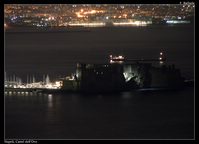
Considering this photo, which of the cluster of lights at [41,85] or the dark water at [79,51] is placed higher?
the cluster of lights at [41,85]

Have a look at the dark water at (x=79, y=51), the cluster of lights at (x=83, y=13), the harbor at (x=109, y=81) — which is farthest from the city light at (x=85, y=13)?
the harbor at (x=109, y=81)

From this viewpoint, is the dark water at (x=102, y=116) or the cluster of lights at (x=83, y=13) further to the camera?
the cluster of lights at (x=83, y=13)

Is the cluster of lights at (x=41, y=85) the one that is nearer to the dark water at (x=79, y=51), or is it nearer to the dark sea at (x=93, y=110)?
the dark sea at (x=93, y=110)

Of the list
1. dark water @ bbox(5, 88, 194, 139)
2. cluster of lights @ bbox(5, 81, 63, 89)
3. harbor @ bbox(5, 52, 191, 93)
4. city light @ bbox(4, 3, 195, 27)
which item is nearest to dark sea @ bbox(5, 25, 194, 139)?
dark water @ bbox(5, 88, 194, 139)

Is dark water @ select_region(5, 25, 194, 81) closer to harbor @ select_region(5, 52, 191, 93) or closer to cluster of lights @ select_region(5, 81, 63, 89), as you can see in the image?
cluster of lights @ select_region(5, 81, 63, 89)

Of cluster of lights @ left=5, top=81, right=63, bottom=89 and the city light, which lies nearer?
cluster of lights @ left=5, top=81, right=63, bottom=89

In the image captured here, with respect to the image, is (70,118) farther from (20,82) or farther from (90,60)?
(90,60)

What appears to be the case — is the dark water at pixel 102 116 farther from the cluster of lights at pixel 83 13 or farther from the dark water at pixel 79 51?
the cluster of lights at pixel 83 13

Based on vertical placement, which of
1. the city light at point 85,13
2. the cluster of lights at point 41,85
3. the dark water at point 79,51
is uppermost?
the city light at point 85,13

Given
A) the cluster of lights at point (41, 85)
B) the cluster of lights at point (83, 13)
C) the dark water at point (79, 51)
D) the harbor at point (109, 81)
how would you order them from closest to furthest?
the harbor at point (109, 81) < the cluster of lights at point (41, 85) < the dark water at point (79, 51) < the cluster of lights at point (83, 13)

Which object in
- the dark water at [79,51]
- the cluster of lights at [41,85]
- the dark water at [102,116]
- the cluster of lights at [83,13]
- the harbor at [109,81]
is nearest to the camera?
the dark water at [102,116]

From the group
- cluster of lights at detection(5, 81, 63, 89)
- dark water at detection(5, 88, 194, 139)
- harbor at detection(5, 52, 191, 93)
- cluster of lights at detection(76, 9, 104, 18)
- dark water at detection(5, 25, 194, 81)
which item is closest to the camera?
dark water at detection(5, 88, 194, 139)
